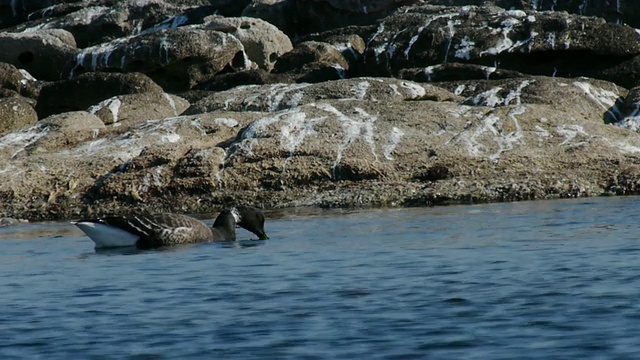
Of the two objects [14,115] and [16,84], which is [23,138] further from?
[16,84]

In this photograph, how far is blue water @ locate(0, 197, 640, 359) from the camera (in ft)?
24.5

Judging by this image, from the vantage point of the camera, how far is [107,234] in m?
14.1

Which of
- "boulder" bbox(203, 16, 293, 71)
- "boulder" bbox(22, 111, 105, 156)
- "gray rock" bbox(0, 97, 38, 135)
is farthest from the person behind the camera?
"boulder" bbox(203, 16, 293, 71)

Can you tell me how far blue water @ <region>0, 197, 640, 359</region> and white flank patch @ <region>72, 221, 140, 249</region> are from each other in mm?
262

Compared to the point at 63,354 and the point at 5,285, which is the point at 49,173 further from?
the point at 63,354

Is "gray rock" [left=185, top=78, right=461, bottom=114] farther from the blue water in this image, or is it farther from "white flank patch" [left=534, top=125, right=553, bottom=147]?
the blue water

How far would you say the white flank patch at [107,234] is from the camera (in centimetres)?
1407

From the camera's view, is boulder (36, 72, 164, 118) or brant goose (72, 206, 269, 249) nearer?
brant goose (72, 206, 269, 249)

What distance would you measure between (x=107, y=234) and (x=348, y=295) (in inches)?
213

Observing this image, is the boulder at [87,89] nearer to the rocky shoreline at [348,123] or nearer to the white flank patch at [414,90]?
the rocky shoreline at [348,123]

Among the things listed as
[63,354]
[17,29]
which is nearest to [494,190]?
[63,354]

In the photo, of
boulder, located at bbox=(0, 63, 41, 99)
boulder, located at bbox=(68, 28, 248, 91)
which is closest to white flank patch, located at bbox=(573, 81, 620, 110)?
boulder, located at bbox=(68, 28, 248, 91)

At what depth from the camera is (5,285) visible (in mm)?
10945

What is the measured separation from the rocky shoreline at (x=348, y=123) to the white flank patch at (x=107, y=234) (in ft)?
17.6
